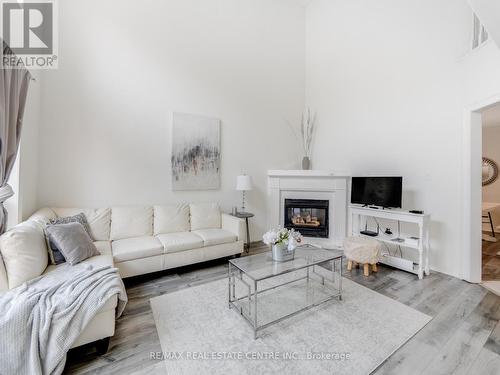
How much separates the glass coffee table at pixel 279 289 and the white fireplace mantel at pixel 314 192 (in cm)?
144

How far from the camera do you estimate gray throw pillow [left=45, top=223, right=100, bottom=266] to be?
2.21 metres

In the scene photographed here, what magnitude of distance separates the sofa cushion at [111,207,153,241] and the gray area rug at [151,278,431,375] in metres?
1.09

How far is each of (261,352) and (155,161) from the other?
2964 millimetres

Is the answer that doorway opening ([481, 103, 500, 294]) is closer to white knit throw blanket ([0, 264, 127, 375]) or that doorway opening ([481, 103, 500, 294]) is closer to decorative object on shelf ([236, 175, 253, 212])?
decorative object on shelf ([236, 175, 253, 212])

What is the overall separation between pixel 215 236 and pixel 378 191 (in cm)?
252

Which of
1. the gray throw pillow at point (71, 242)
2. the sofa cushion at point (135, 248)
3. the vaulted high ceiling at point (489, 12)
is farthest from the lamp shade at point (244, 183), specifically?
the vaulted high ceiling at point (489, 12)

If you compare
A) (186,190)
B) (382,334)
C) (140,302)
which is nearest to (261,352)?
(382,334)

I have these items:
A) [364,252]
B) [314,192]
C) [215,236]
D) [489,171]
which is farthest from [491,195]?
[215,236]

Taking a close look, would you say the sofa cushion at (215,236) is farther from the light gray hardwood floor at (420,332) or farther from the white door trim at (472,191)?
the white door trim at (472,191)

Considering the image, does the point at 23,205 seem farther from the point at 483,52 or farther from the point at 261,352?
the point at 483,52

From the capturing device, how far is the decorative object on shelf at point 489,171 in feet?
18.6

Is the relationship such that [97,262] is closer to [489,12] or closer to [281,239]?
[281,239]

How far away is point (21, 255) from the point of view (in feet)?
5.97

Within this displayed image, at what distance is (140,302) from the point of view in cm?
239
